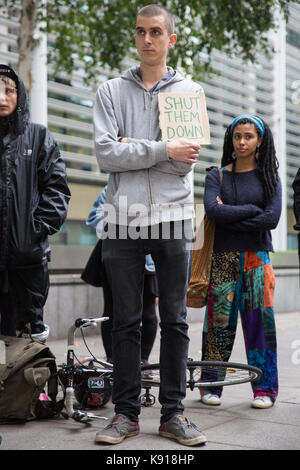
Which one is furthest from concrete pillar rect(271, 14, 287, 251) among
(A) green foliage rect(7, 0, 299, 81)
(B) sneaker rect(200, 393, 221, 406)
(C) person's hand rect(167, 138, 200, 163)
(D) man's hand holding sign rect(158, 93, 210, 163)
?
(C) person's hand rect(167, 138, 200, 163)

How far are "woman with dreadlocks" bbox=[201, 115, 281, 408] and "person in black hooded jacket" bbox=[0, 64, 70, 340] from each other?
1.12m

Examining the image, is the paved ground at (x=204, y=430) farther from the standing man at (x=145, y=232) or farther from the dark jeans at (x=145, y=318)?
the dark jeans at (x=145, y=318)

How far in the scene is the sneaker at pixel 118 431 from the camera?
10.9ft

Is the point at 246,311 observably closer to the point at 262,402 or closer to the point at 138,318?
the point at 262,402

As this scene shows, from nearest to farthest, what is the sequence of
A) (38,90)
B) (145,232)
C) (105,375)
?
(145,232) → (105,375) → (38,90)

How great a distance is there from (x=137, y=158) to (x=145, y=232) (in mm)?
388

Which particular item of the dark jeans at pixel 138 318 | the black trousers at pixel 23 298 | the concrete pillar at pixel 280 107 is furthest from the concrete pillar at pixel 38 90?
the concrete pillar at pixel 280 107

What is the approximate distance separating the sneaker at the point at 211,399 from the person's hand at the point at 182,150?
1.83m

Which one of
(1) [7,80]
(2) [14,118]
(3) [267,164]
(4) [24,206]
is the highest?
(1) [7,80]

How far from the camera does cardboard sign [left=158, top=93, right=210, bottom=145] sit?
354 cm

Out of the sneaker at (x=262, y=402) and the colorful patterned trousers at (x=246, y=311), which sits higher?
the colorful patterned trousers at (x=246, y=311)

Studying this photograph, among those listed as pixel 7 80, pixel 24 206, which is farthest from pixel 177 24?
pixel 24 206

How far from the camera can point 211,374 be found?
4434 millimetres

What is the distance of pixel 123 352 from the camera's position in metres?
3.51
